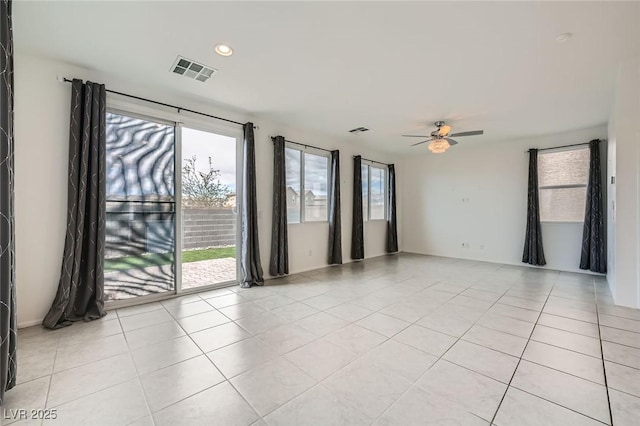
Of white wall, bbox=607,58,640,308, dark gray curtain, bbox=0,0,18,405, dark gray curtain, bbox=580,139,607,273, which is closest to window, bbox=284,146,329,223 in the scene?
dark gray curtain, bbox=0,0,18,405

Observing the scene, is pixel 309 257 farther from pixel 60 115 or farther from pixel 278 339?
pixel 60 115

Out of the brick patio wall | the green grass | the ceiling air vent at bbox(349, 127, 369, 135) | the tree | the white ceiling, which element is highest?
the ceiling air vent at bbox(349, 127, 369, 135)

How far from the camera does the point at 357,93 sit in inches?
137

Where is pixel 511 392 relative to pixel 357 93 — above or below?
below

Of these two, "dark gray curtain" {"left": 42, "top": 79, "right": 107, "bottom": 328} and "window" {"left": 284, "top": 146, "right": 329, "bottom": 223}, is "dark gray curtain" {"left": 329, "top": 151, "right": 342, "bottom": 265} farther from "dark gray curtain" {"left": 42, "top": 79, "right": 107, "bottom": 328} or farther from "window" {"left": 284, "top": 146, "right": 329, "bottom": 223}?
"dark gray curtain" {"left": 42, "top": 79, "right": 107, "bottom": 328}

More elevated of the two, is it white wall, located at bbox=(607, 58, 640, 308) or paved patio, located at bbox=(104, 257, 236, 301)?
white wall, located at bbox=(607, 58, 640, 308)

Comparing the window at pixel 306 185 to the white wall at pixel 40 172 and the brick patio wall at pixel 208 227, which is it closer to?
the brick patio wall at pixel 208 227

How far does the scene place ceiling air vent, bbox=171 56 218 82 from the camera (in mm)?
2758

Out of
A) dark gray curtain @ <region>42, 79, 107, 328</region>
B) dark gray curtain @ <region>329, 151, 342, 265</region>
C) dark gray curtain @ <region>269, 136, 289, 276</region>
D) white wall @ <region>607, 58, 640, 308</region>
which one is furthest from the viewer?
dark gray curtain @ <region>329, 151, 342, 265</region>

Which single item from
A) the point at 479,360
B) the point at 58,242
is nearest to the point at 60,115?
the point at 58,242

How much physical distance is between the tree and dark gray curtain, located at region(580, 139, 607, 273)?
6.25 m

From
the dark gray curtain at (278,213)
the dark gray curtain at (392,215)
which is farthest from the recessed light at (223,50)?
the dark gray curtain at (392,215)

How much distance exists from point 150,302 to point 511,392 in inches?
148

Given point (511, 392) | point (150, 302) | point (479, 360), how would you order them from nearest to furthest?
point (511, 392), point (479, 360), point (150, 302)
